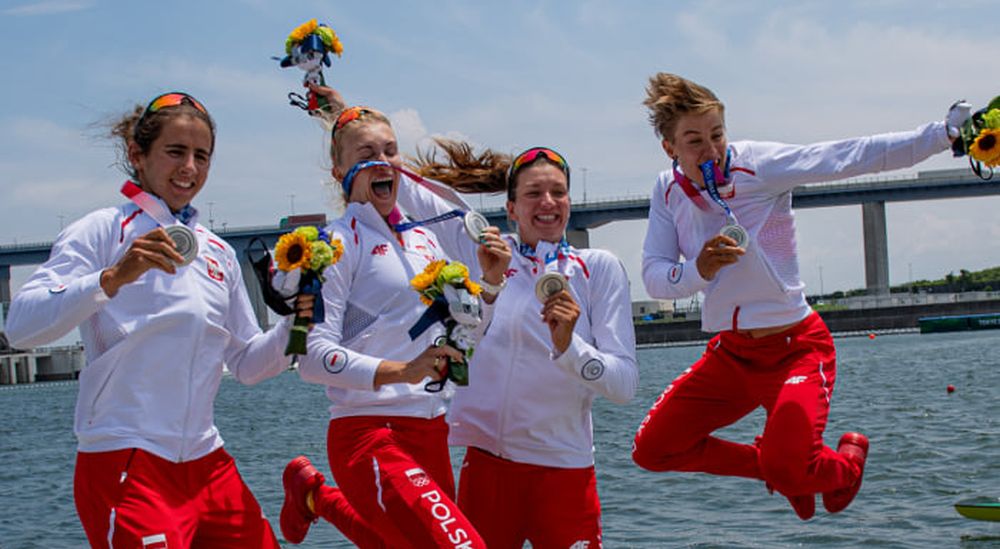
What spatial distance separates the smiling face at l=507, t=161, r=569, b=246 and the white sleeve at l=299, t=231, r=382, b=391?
0.90 m

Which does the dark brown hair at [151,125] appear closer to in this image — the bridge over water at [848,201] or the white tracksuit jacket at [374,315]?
the white tracksuit jacket at [374,315]

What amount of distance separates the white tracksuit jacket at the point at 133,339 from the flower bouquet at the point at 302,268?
1.09ft

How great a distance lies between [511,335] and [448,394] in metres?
0.41

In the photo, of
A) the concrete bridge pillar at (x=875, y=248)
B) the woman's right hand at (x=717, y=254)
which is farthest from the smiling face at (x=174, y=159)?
the concrete bridge pillar at (x=875, y=248)

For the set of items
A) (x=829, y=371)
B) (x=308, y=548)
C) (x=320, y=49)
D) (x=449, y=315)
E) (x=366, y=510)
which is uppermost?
(x=320, y=49)

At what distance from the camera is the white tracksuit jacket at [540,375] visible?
16.1ft

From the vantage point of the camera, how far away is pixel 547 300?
14.9ft

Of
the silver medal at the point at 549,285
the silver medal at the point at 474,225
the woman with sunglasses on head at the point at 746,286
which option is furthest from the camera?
the woman with sunglasses on head at the point at 746,286

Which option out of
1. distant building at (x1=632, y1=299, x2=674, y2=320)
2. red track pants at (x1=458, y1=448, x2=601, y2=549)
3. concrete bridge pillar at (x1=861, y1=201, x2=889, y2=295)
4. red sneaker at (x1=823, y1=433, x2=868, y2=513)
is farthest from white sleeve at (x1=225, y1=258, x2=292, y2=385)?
distant building at (x1=632, y1=299, x2=674, y2=320)

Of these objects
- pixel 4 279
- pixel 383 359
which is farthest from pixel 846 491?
pixel 4 279

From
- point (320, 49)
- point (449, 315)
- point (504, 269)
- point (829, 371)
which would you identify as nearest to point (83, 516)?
point (449, 315)

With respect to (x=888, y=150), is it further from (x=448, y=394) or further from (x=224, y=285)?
(x=224, y=285)

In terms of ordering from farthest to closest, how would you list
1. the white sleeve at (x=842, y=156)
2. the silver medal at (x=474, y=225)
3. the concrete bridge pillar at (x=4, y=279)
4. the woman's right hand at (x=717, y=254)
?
the concrete bridge pillar at (x=4, y=279) < the white sleeve at (x=842, y=156) < the woman's right hand at (x=717, y=254) < the silver medal at (x=474, y=225)

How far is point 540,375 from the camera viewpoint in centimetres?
496
